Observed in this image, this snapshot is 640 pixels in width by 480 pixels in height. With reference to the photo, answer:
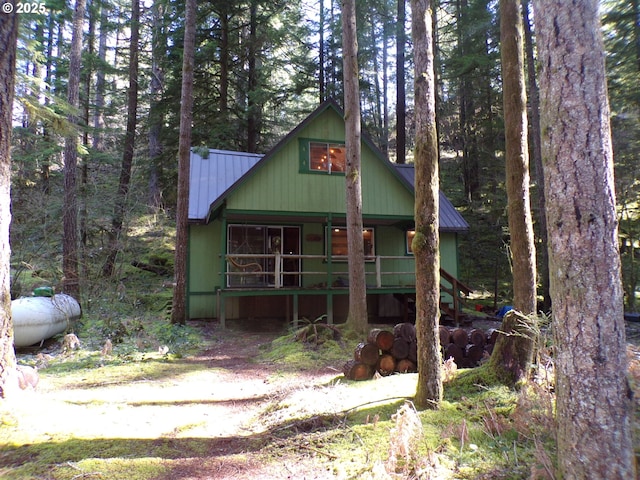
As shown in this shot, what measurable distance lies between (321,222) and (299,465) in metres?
11.1

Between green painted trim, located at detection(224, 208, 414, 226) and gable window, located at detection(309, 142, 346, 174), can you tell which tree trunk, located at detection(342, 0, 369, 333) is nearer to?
green painted trim, located at detection(224, 208, 414, 226)

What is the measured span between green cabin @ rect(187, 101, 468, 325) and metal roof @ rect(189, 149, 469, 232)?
0.04 meters

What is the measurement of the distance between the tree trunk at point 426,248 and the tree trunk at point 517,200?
1.03 meters

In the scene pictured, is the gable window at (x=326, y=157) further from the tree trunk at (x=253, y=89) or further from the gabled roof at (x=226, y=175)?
the tree trunk at (x=253, y=89)

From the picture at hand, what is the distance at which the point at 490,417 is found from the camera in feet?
12.2

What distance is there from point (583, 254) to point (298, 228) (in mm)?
11946

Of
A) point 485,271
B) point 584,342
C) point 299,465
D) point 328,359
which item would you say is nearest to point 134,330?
point 328,359

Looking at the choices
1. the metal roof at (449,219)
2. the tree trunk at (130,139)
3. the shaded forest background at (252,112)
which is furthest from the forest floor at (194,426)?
the metal roof at (449,219)

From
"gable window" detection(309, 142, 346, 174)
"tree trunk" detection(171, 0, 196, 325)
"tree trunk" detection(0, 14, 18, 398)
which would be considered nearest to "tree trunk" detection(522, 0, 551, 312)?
"gable window" detection(309, 142, 346, 174)

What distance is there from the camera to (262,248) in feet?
44.9

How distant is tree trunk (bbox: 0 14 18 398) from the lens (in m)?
4.07

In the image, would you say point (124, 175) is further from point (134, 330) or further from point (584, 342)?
point (584, 342)

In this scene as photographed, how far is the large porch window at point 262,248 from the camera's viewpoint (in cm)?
1311

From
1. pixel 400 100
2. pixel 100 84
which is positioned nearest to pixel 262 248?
pixel 400 100
